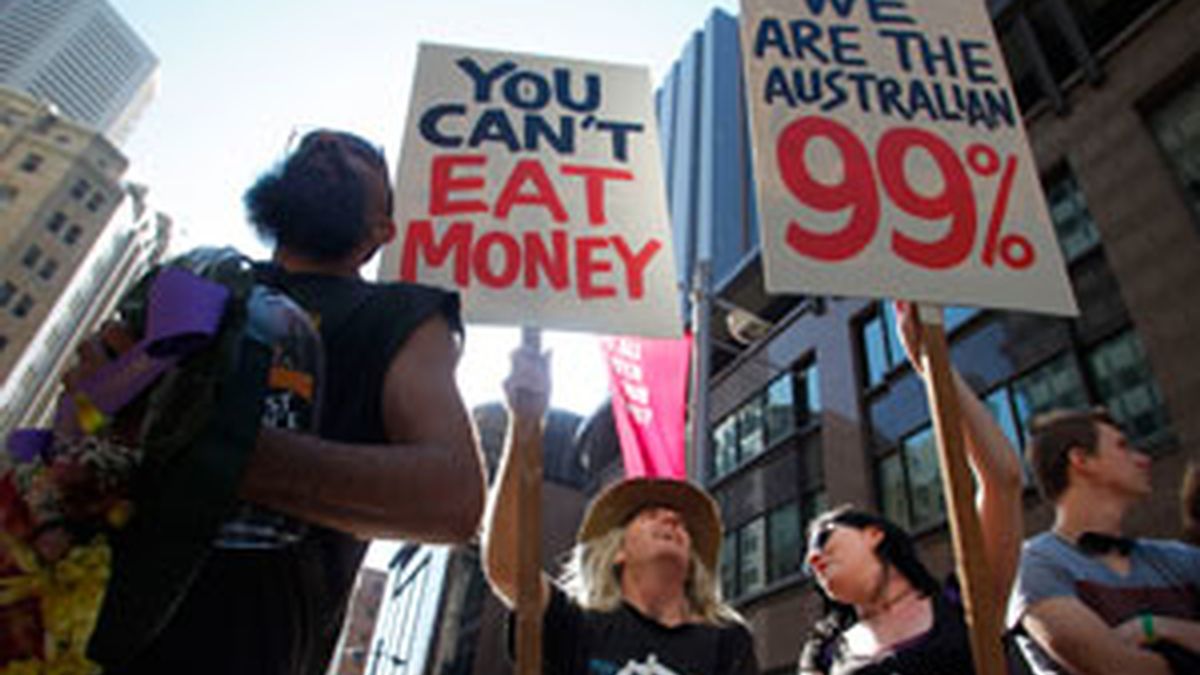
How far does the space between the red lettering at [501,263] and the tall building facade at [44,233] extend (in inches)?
2412

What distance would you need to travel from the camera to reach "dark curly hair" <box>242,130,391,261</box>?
4.82 ft

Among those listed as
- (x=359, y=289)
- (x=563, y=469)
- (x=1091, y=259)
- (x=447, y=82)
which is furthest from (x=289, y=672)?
(x=563, y=469)

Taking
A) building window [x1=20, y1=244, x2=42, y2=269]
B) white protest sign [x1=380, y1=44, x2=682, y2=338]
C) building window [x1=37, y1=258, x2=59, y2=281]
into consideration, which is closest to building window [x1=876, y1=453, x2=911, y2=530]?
white protest sign [x1=380, y1=44, x2=682, y2=338]

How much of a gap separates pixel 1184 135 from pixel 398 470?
48.7ft

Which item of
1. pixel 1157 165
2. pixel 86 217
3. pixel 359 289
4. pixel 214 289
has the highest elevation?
pixel 86 217

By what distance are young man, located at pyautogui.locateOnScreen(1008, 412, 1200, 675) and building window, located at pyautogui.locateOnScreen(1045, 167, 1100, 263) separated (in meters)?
11.5

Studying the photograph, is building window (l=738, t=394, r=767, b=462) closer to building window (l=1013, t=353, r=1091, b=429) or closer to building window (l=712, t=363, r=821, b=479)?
building window (l=712, t=363, r=821, b=479)

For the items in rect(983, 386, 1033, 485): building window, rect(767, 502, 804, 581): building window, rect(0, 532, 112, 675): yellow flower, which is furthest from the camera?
rect(767, 502, 804, 581): building window

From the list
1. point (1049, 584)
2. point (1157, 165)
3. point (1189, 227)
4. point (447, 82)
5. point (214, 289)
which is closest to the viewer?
point (214, 289)

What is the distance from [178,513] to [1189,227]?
13.8 m

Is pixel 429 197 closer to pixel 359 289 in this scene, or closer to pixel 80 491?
pixel 359 289

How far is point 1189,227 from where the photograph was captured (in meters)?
11.5

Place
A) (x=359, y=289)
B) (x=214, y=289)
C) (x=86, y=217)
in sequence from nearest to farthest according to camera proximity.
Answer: (x=214, y=289) < (x=359, y=289) < (x=86, y=217)

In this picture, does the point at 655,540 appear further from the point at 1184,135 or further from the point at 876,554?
the point at 1184,135
